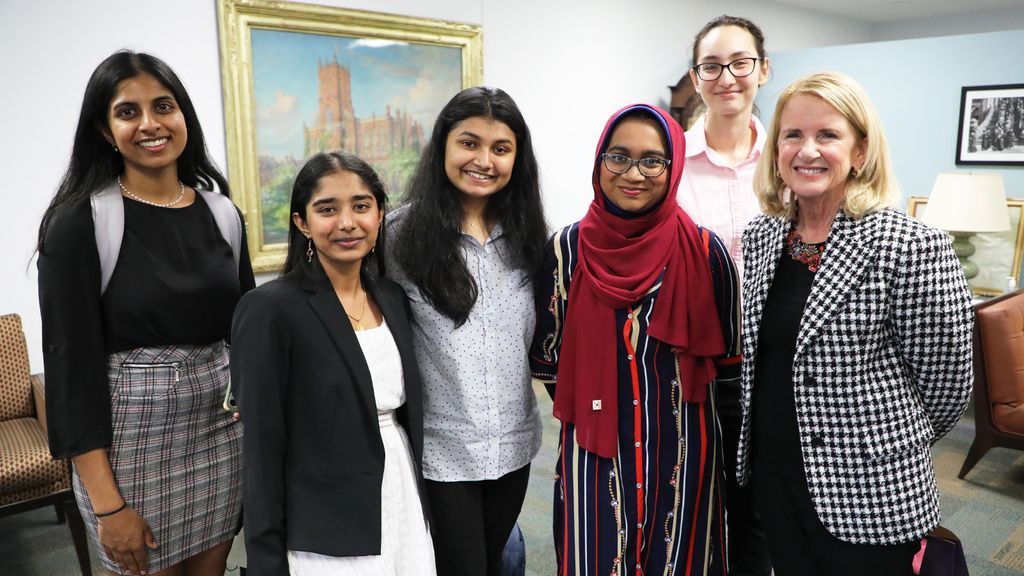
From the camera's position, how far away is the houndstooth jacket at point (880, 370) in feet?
4.19

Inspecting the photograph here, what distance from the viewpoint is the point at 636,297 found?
1.52 m

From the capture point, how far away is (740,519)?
1985 millimetres

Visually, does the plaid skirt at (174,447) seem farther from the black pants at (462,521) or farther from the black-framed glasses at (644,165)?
the black-framed glasses at (644,165)

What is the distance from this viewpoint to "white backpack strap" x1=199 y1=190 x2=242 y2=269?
157cm

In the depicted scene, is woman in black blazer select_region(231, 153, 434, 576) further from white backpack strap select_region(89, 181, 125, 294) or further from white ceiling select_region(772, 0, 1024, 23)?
white ceiling select_region(772, 0, 1024, 23)

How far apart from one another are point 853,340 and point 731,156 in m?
0.85

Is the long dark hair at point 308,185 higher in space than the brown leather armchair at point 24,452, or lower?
higher

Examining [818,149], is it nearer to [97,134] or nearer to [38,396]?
[97,134]

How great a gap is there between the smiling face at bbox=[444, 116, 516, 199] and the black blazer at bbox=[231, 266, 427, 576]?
15.9 inches

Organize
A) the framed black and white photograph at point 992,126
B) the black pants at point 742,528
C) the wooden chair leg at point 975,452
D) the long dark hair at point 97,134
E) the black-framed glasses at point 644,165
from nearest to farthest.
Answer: the long dark hair at point 97,134 < the black-framed glasses at point 644,165 < the black pants at point 742,528 < the wooden chair leg at point 975,452 < the framed black and white photograph at point 992,126

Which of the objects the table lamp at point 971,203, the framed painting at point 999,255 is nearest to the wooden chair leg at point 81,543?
the table lamp at point 971,203

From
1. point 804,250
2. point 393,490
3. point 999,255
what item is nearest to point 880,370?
point 804,250

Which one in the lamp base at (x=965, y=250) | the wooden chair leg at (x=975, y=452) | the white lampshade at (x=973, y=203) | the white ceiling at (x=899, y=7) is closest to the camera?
the wooden chair leg at (x=975, y=452)

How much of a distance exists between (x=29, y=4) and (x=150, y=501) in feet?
7.85
